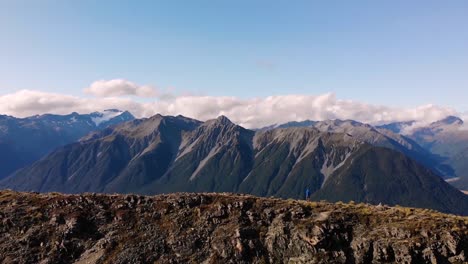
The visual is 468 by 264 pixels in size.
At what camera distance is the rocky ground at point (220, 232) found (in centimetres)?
6069

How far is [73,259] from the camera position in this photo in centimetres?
6550

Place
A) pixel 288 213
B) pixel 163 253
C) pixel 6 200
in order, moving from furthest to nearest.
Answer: pixel 6 200
pixel 288 213
pixel 163 253

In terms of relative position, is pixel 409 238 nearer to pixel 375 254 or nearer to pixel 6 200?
pixel 375 254

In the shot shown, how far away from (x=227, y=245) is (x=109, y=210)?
24.0 m

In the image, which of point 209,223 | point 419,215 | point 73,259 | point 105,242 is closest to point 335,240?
point 419,215

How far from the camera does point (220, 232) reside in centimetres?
6750

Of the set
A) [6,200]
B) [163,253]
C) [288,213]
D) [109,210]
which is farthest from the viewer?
[6,200]

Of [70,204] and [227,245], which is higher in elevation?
[70,204]

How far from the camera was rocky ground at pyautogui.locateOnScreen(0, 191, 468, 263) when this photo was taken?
60688mm

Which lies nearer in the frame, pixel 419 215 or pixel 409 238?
pixel 409 238

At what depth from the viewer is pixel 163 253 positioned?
6450 centimetres

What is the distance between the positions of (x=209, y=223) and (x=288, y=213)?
537 inches

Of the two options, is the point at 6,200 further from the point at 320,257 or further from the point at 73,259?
the point at 320,257

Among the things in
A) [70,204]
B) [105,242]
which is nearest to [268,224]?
[105,242]
